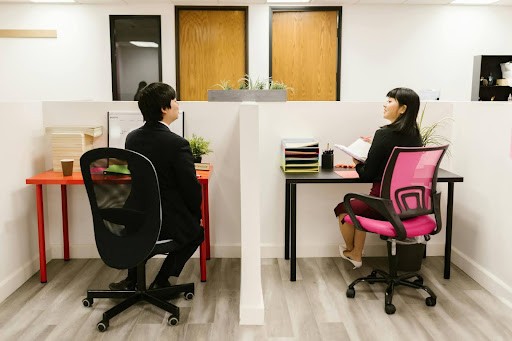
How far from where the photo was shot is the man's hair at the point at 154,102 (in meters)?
2.58

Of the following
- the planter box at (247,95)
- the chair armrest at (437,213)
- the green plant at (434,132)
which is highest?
the planter box at (247,95)

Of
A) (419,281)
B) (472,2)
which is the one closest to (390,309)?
(419,281)

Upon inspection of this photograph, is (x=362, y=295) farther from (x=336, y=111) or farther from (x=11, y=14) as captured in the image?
(x=11, y=14)

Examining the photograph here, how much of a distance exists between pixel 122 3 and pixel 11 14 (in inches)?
53.9

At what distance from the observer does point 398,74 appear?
6352mm

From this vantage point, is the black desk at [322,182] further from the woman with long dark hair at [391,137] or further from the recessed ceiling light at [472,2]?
the recessed ceiling light at [472,2]

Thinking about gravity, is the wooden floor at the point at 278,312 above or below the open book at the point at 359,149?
below

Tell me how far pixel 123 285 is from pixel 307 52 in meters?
4.18

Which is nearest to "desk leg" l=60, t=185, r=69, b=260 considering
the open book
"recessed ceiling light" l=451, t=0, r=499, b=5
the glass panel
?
the open book

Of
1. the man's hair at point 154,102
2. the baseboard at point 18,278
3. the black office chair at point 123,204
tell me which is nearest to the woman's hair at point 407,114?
the man's hair at point 154,102

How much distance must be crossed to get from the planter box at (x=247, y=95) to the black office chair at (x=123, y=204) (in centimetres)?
141

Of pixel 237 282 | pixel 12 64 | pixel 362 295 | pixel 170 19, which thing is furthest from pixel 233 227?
pixel 12 64

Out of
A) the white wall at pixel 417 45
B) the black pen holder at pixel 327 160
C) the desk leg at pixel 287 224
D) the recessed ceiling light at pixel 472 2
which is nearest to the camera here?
the black pen holder at pixel 327 160

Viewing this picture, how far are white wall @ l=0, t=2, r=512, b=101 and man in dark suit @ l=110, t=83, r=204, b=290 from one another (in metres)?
3.78
